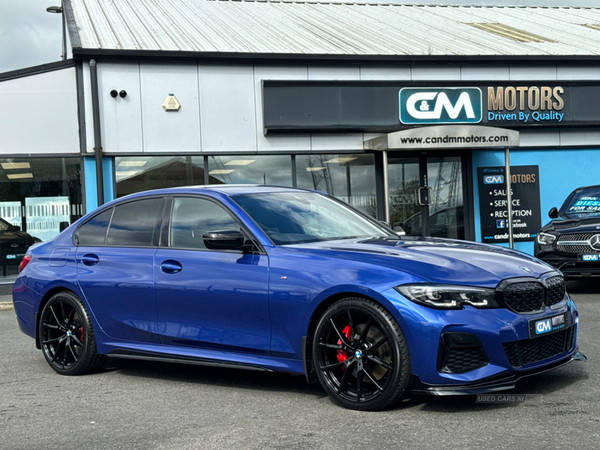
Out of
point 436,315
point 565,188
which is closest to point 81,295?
point 436,315

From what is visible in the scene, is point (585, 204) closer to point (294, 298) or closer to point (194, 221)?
point (194, 221)

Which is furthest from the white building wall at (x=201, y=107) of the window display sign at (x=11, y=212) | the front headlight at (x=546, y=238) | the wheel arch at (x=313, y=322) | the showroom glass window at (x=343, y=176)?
the wheel arch at (x=313, y=322)

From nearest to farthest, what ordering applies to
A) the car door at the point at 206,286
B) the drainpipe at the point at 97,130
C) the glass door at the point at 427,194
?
the car door at the point at 206,286 < the drainpipe at the point at 97,130 < the glass door at the point at 427,194

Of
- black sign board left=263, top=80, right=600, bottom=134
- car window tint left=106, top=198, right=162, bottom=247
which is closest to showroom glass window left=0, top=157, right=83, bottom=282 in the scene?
black sign board left=263, top=80, right=600, bottom=134

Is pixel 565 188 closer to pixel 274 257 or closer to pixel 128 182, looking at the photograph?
pixel 128 182

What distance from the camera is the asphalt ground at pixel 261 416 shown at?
4035mm

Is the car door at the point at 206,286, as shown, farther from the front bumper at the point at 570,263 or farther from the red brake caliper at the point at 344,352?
the front bumper at the point at 570,263

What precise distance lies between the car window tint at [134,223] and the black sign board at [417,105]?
9.21 m

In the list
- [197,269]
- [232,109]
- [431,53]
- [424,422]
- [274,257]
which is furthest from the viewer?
[431,53]

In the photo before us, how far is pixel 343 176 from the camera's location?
1598 cm

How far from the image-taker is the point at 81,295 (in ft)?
20.1

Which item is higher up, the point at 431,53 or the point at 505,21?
the point at 505,21

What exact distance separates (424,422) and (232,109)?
1158 centimetres

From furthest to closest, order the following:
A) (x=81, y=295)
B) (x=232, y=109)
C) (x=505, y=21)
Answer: (x=505, y=21)
(x=232, y=109)
(x=81, y=295)
